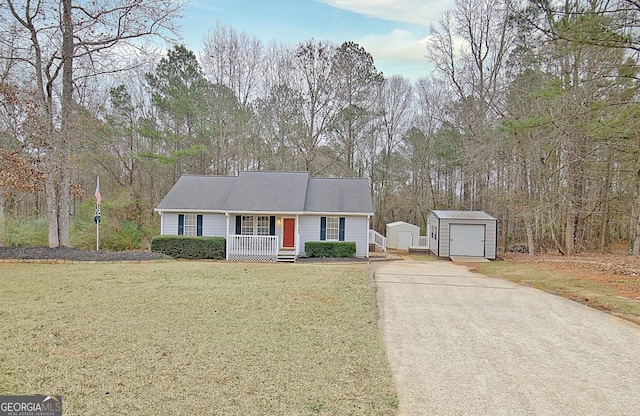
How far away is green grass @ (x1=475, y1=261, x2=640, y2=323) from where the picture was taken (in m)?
7.03

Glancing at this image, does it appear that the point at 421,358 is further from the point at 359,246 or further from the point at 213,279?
the point at 359,246

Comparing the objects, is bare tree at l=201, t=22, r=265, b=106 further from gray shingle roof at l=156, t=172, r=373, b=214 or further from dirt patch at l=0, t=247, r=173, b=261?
dirt patch at l=0, t=247, r=173, b=261

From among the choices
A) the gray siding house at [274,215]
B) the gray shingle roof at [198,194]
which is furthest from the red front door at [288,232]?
the gray shingle roof at [198,194]

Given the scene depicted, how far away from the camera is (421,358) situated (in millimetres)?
4500

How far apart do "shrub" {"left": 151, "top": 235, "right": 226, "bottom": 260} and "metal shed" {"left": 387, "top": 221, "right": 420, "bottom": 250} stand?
12.4 metres

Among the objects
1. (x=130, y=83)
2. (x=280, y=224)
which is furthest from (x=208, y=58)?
(x=280, y=224)

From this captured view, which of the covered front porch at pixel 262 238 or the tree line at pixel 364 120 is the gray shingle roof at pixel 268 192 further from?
the tree line at pixel 364 120

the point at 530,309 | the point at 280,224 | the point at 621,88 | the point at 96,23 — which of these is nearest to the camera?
the point at 530,309

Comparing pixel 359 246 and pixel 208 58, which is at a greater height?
pixel 208 58

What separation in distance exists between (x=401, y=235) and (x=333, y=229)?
29.3 ft

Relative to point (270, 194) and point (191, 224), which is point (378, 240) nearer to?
point (270, 194)

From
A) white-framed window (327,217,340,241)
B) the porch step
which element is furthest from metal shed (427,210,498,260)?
the porch step

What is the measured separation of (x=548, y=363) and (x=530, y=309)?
2969 mm

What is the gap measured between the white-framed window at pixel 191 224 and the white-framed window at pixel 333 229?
5.92 m
